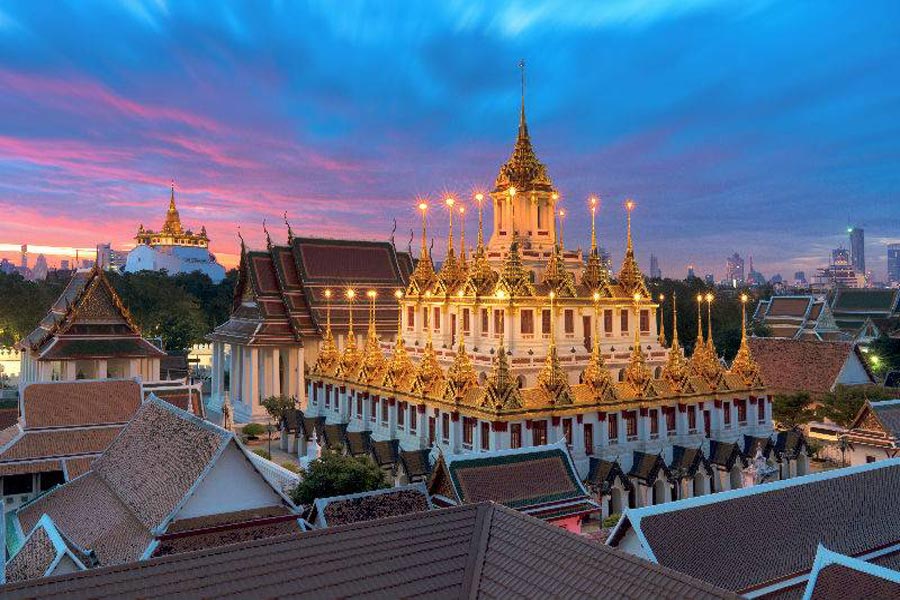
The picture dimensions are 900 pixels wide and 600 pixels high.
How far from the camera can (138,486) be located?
18078mm

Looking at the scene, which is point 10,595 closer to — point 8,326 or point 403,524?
point 403,524

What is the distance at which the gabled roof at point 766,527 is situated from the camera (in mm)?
15109

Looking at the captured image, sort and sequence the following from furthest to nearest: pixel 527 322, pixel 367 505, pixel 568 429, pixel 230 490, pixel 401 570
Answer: pixel 527 322, pixel 568 429, pixel 367 505, pixel 230 490, pixel 401 570

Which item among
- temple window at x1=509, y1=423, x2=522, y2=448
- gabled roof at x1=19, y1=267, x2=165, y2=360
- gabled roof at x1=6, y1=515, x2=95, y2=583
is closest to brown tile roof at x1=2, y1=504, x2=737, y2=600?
gabled roof at x1=6, y1=515, x2=95, y2=583

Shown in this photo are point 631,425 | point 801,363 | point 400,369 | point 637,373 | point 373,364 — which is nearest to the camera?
point 631,425

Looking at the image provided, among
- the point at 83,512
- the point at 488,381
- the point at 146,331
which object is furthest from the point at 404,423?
the point at 146,331

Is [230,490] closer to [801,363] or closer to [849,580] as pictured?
[849,580]

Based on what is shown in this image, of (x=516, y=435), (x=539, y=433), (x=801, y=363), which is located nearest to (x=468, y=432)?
(x=516, y=435)

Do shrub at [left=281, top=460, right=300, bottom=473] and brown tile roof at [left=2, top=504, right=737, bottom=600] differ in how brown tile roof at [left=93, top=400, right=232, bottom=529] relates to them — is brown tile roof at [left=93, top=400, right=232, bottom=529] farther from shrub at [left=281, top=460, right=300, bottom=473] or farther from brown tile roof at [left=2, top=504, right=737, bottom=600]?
shrub at [left=281, top=460, right=300, bottom=473]

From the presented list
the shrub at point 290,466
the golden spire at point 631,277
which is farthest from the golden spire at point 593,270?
the shrub at point 290,466

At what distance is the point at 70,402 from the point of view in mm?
26750

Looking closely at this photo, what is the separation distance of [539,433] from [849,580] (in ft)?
49.6

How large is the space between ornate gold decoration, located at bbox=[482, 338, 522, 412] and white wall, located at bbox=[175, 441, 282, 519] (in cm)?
1066

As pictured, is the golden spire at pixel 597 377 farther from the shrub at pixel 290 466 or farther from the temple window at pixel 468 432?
the shrub at pixel 290 466
